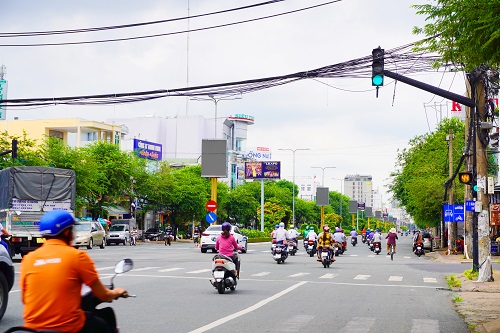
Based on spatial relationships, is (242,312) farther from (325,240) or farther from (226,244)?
(325,240)

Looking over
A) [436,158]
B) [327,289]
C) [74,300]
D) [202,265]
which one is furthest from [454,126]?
[74,300]

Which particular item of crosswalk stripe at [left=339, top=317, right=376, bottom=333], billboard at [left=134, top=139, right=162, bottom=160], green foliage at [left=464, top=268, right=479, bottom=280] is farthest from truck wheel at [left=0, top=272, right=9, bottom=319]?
billboard at [left=134, top=139, right=162, bottom=160]

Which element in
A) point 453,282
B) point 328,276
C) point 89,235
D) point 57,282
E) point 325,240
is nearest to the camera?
point 57,282

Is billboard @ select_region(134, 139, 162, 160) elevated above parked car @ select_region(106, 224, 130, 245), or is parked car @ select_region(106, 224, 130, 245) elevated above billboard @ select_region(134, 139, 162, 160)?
billboard @ select_region(134, 139, 162, 160)

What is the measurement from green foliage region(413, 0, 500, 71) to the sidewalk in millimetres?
4416

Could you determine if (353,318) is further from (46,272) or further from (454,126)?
(454,126)

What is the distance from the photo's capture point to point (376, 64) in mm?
18484

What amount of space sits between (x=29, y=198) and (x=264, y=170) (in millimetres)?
82502

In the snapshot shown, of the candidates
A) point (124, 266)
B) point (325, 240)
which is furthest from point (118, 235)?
point (124, 266)

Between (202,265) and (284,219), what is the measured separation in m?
88.7

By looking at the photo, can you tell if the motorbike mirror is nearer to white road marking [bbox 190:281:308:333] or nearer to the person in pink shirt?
white road marking [bbox 190:281:308:333]

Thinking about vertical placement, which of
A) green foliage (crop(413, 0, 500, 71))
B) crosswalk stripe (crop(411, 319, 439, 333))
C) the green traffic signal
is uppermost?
the green traffic signal

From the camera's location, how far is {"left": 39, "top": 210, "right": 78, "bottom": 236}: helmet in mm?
5762

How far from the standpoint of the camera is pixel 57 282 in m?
5.55
